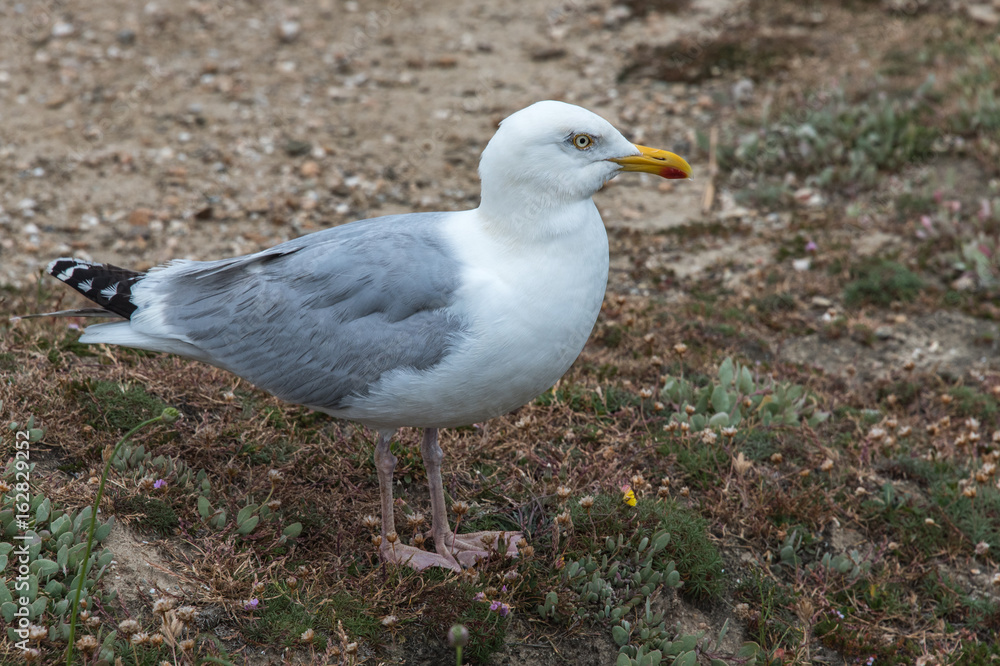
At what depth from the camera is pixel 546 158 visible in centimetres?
372

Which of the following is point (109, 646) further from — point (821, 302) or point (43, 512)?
point (821, 302)

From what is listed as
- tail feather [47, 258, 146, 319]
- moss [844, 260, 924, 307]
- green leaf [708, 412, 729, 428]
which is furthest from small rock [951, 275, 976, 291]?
tail feather [47, 258, 146, 319]

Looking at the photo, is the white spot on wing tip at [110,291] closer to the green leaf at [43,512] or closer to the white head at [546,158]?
the green leaf at [43,512]

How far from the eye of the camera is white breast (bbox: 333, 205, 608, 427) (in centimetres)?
358

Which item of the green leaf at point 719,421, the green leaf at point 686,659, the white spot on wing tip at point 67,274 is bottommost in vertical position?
the green leaf at point 686,659

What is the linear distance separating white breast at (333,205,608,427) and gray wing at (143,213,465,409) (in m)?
0.07

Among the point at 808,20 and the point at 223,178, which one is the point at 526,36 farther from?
the point at 223,178

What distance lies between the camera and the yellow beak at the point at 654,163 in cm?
390

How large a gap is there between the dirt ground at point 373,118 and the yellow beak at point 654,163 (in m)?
2.63

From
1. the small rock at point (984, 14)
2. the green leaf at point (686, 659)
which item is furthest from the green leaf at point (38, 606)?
the small rock at point (984, 14)

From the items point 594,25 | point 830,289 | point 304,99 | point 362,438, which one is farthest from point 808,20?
point 362,438

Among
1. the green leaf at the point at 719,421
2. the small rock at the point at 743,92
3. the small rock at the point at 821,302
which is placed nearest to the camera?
the green leaf at the point at 719,421

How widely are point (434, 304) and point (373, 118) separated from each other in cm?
624

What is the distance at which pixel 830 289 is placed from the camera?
7.06m
